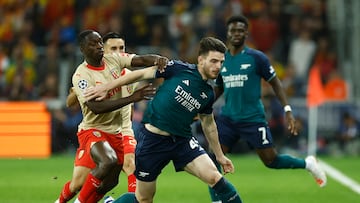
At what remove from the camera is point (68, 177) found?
17797 millimetres

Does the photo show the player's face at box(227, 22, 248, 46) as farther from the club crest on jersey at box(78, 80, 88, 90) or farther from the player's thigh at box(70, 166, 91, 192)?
the player's thigh at box(70, 166, 91, 192)

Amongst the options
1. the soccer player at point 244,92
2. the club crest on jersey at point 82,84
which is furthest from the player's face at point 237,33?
the club crest on jersey at point 82,84

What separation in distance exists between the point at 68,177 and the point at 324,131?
853 cm

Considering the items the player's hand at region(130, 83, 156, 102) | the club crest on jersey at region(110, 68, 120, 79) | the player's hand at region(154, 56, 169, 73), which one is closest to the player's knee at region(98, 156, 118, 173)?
the club crest on jersey at region(110, 68, 120, 79)

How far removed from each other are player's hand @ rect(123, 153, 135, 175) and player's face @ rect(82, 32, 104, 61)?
4.56ft

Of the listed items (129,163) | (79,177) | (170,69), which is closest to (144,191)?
(170,69)

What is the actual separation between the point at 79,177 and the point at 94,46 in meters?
1.56

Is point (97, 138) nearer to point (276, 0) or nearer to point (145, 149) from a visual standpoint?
point (145, 149)

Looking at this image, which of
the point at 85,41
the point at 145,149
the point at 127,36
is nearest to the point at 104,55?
the point at 85,41

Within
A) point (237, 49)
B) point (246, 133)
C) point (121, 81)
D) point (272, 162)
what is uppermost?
point (121, 81)

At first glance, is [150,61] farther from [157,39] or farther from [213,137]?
[157,39]

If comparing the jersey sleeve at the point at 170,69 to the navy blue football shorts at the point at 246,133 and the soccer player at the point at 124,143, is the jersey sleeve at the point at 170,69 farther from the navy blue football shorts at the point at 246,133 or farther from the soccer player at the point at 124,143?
the navy blue football shorts at the point at 246,133

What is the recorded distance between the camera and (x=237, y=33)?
13938 mm

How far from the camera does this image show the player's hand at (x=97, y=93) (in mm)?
10688
